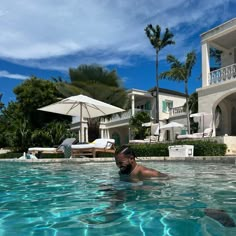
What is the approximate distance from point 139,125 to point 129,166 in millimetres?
25726

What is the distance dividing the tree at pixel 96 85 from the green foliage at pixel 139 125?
3.54m

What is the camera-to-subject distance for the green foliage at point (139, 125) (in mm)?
29969

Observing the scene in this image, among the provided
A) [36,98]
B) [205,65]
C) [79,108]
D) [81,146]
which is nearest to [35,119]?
[36,98]

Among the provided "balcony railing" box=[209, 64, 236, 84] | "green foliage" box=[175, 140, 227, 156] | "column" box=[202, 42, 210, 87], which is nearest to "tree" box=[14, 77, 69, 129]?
"column" box=[202, 42, 210, 87]

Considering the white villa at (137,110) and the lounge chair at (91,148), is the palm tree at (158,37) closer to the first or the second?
the white villa at (137,110)

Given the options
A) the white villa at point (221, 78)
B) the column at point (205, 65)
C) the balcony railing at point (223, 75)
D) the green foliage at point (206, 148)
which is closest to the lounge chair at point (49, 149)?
the green foliage at point (206, 148)

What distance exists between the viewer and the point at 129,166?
4867 mm

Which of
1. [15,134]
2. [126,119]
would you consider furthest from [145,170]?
[126,119]

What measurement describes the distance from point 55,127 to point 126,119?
851cm

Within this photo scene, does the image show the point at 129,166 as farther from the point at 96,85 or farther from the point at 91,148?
the point at 96,85

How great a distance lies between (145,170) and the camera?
502cm

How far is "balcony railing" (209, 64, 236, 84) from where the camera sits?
62.3 feet

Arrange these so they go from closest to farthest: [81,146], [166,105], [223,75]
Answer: [81,146], [223,75], [166,105]

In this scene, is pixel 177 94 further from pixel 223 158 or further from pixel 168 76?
pixel 223 158
